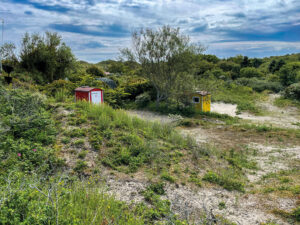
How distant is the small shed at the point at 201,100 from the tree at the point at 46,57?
11.6 metres

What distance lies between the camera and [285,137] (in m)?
9.11

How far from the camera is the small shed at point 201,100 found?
14.1 m

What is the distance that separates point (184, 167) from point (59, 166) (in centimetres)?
300

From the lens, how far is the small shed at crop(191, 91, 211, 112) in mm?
14055

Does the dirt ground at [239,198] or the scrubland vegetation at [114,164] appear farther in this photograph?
the dirt ground at [239,198]

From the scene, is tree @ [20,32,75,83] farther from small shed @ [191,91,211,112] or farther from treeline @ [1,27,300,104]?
small shed @ [191,91,211,112]

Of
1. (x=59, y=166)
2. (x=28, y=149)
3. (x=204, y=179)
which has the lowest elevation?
(x=204, y=179)

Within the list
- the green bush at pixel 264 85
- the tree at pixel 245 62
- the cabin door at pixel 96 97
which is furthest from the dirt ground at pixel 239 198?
the tree at pixel 245 62

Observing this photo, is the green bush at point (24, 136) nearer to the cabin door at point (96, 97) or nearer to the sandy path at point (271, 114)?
the cabin door at point (96, 97)

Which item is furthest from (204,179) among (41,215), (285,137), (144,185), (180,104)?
(180,104)

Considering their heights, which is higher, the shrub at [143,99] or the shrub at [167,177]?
the shrub at [143,99]

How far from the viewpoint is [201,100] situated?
46.2 ft

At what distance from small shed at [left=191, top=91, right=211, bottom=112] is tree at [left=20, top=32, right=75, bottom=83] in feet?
38.2

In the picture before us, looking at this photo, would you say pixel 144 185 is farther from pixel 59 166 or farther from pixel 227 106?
pixel 227 106
